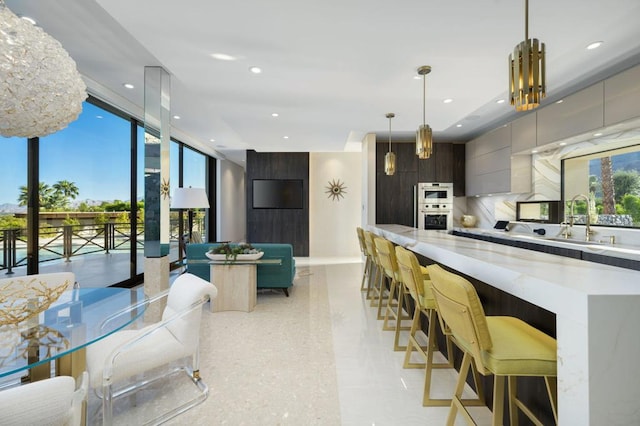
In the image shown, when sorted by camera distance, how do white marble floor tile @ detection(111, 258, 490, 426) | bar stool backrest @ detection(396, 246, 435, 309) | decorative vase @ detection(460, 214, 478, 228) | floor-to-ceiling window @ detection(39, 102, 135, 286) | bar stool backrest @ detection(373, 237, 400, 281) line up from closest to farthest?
white marble floor tile @ detection(111, 258, 490, 426) < bar stool backrest @ detection(396, 246, 435, 309) < bar stool backrest @ detection(373, 237, 400, 281) < floor-to-ceiling window @ detection(39, 102, 135, 286) < decorative vase @ detection(460, 214, 478, 228)

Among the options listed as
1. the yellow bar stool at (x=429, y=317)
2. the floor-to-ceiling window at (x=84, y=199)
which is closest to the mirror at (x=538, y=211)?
the yellow bar stool at (x=429, y=317)

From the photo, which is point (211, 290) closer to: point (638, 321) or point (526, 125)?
point (638, 321)

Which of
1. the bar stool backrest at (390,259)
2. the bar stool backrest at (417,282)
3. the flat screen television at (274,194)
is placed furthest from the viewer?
the flat screen television at (274,194)

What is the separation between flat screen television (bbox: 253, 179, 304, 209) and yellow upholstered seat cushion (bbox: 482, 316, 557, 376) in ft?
21.8

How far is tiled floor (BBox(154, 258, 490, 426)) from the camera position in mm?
1849

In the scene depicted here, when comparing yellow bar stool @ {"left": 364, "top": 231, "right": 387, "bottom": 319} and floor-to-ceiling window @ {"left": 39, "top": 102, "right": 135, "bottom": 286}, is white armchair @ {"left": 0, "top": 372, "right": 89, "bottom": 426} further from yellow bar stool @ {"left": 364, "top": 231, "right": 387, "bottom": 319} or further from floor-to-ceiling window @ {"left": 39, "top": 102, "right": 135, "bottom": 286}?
floor-to-ceiling window @ {"left": 39, "top": 102, "right": 135, "bottom": 286}

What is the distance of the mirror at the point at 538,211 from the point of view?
4355 millimetres

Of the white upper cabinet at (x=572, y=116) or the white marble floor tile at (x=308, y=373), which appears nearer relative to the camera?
the white marble floor tile at (x=308, y=373)

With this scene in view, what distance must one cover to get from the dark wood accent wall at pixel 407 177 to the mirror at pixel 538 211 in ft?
4.48

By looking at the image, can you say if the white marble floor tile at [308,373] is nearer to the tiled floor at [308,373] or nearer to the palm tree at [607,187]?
the tiled floor at [308,373]

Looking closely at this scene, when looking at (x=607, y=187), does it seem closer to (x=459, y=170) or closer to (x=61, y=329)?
(x=459, y=170)

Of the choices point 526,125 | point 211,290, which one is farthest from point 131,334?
point 526,125

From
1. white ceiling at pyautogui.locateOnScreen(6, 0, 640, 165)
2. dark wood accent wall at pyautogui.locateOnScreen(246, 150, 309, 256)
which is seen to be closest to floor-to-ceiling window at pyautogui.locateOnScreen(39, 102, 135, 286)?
white ceiling at pyautogui.locateOnScreen(6, 0, 640, 165)

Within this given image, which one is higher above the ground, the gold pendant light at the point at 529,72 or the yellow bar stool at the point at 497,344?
the gold pendant light at the point at 529,72
